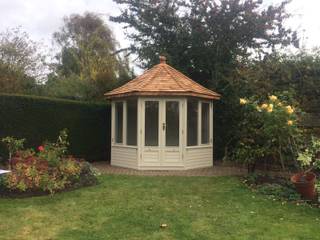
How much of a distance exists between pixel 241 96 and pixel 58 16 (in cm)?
3196

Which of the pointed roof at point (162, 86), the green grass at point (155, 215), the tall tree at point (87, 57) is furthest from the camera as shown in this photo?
the tall tree at point (87, 57)

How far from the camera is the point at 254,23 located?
578 inches

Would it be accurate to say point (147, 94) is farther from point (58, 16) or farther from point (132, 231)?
point (58, 16)

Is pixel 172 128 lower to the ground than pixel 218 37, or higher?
lower

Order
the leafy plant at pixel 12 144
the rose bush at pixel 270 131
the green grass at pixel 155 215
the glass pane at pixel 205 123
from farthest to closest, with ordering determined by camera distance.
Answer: the glass pane at pixel 205 123 → the leafy plant at pixel 12 144 → the rose bush at pixel 270 131 → the green grass at pixel 155 215

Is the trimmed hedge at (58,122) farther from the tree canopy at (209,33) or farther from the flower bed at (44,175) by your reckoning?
the tree canopy at (209,33)

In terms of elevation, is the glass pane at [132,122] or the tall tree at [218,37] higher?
the tall tree at [218,37]

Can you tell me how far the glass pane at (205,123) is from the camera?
12680mm

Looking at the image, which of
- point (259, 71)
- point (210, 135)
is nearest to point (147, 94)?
point (210, 135)

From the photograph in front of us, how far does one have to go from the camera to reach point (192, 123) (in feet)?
40.1

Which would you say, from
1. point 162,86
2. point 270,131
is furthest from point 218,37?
point 270,131

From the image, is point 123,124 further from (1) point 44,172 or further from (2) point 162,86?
(1) point 44,172

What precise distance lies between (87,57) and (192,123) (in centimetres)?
1653

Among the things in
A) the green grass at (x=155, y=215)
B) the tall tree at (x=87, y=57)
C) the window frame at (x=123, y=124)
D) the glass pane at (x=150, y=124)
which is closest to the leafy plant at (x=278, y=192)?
the green grass at (x=155, y=215)
